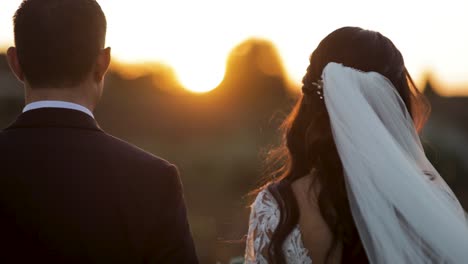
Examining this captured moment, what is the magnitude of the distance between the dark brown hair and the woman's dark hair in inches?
50.4

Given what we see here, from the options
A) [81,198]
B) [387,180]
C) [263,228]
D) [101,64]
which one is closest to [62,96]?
[101,64]

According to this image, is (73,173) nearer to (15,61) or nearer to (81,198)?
(81,198)

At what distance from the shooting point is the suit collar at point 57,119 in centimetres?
342

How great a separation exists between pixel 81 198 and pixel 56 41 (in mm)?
633

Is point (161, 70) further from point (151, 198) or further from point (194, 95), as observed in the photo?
point (151, 198)

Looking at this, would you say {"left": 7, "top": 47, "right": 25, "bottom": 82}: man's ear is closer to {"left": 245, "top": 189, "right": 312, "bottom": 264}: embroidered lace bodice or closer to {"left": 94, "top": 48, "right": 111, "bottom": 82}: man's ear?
{"left": 94, "top": 48, "right": 111, "bottom": 82}: man's ear

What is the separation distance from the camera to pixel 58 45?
11.3 ft

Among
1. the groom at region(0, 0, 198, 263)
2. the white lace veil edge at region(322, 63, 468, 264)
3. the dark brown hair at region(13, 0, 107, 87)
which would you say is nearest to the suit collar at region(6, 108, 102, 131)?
the groom at region(0, 0, 198, 263)

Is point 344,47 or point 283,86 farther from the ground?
point 344,47

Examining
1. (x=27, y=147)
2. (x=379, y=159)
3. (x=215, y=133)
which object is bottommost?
(x=215, y=133)

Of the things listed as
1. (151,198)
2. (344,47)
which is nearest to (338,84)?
(344,47)

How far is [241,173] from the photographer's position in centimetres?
5222

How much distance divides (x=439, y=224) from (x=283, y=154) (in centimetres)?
89

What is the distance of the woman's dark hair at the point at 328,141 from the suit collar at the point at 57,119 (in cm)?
118
